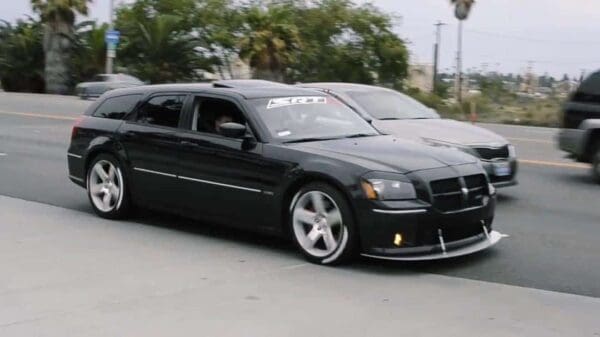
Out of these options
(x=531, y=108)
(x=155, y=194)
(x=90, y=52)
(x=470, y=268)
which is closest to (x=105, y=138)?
(x=155, y=194)

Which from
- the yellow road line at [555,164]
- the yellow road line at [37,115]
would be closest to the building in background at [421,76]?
the yellow road line at [37,115]

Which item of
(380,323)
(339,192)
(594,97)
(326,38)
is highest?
(326,38)

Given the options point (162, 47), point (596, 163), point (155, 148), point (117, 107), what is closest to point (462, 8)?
point (162, 47)

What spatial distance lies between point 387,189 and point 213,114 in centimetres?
223

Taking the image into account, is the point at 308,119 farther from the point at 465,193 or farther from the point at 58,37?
the point at 58,37

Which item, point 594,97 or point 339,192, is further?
point 594,97

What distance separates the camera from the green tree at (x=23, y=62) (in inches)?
1896

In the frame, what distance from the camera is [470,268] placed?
23.9 feet

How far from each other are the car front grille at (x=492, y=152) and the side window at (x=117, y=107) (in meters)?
4.15

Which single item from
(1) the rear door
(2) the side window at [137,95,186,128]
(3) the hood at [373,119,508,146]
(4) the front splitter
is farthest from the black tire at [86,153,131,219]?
(3) the hood at [373,119,508,146]

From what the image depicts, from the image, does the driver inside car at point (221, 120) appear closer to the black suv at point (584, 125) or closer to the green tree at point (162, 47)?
the black suv at point (584, 125)

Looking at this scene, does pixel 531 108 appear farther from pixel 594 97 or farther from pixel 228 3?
pixel 228 3

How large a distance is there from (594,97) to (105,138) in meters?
7.86

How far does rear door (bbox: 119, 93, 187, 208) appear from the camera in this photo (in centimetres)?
859
